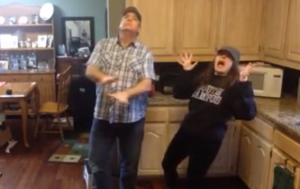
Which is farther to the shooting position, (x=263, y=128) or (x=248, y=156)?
(x=248, y=156)

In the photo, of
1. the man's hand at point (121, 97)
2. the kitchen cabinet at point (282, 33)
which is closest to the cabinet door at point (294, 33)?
the kitchen cabinet at point (282, 33)

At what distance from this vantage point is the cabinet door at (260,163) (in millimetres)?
2764

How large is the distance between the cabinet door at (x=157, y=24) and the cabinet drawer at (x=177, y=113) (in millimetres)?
562

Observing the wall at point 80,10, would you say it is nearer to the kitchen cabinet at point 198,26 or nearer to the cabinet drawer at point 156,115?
the kitchen cabinet at point 198,26

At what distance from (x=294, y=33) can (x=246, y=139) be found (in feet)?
3.31

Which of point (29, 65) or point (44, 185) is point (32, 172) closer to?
point (44, 185)

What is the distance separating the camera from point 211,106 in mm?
2619

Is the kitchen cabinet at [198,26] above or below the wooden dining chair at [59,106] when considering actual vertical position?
above

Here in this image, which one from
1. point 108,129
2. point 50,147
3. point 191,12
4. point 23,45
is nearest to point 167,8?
point 191,12

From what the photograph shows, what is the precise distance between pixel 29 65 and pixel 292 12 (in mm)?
4294

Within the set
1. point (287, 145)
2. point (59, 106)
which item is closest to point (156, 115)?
point (287, 145)

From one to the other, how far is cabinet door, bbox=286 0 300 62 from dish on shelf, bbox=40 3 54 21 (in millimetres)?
3897

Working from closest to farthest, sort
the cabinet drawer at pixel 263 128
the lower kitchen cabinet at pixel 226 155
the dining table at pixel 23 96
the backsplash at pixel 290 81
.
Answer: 1. the cabinet drawer at pixel 263 128
2. the lower kitchen cabinet at pixel 226 155
3. the backsplash at pixel 290 81
4. the dining table at pixel 23 96

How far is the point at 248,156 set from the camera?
10.3ft
